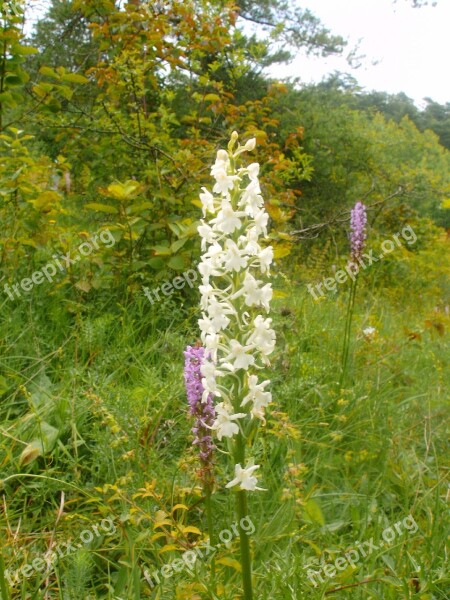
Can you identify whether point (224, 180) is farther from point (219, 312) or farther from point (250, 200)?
point (219, 312)

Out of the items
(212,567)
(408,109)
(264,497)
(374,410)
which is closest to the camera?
(212,567)

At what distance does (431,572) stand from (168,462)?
1260mm

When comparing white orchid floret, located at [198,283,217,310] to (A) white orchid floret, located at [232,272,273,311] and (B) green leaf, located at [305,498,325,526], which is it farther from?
(B) green leaf, located at [305,498,325,526]

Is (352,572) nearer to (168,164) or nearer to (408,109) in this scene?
(168,164)

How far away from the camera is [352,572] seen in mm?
2016

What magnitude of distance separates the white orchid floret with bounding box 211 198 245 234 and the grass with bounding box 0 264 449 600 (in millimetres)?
1069

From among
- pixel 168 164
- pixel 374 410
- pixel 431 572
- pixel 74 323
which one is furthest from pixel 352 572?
pixel 168 164

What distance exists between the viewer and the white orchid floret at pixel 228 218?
1552 millimetres

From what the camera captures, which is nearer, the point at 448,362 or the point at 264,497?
the point at 264,497

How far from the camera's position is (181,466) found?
2.37 metres

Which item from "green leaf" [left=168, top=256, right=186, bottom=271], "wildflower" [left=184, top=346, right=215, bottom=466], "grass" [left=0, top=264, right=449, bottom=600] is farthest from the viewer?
"green leaf" [left=168, top=256, right=186, bottom=271]

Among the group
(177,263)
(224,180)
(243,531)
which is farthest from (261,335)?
(177,263)

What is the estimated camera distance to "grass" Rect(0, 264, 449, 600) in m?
2.09

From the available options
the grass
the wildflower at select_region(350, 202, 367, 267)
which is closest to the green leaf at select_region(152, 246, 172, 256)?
the grass
